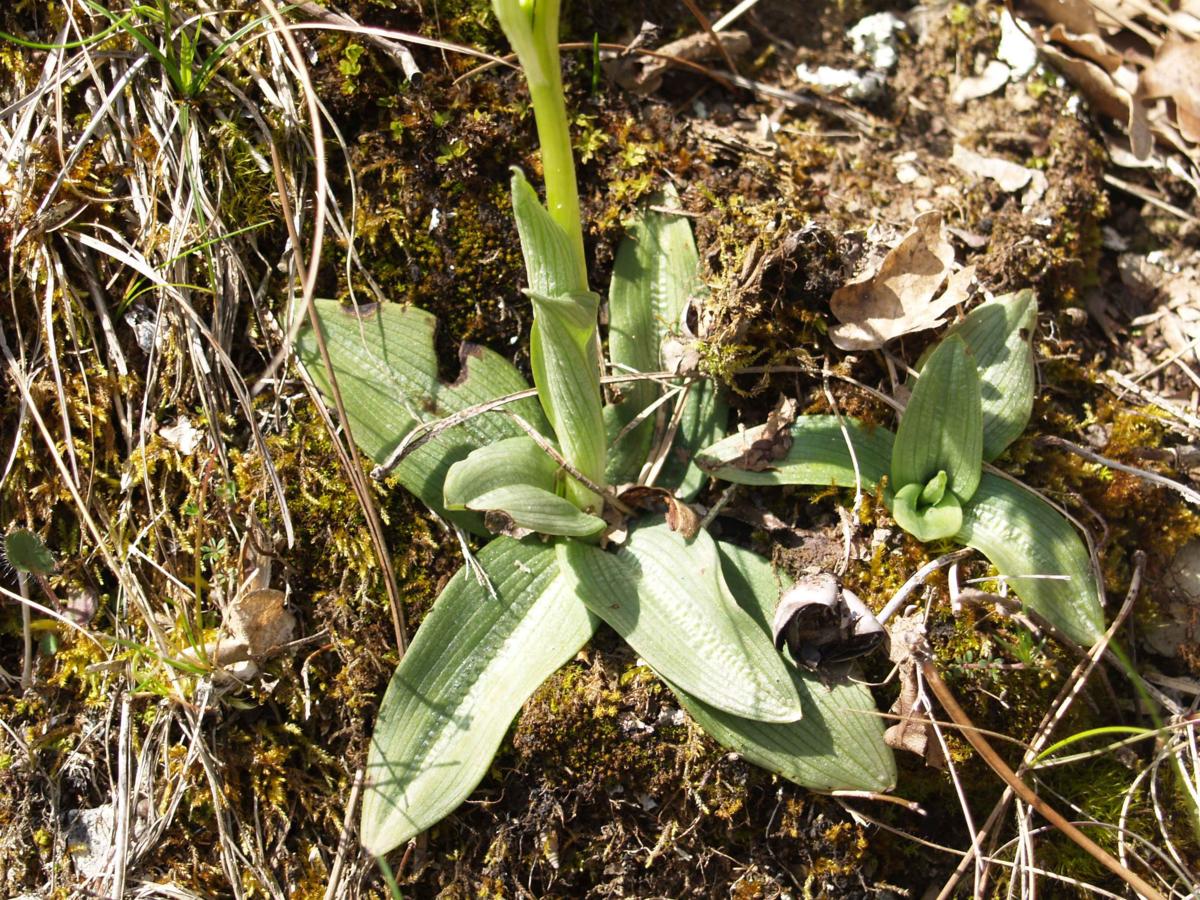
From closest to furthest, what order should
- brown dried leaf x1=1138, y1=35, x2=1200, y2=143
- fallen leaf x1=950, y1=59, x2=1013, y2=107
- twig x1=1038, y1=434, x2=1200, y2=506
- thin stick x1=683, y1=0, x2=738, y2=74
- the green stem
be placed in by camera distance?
the green stem < twig x1=1038, y1=434, x2=1200, y2=506 < thin stick x1=683, y1=0, x2=738, y2=74 < brown dried leaf x1=1138, y1=35, x2=1200, y2=143 < fallen leaf x1=950, y1=59, x2=1013, y2=107

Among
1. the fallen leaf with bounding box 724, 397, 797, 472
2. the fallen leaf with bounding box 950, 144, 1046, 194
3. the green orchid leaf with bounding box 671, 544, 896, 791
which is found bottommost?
the green orchid leaf with bounding box 671, 544, 896, 791

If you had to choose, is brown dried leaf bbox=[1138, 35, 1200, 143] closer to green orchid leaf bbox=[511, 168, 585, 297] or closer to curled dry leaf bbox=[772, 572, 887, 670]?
curled dry leaf bbox=[772, 572, 887, 670]

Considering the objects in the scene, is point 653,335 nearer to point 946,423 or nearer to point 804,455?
point 804,455

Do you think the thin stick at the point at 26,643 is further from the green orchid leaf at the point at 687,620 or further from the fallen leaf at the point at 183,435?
the green orchid leaf at the point at 687,620

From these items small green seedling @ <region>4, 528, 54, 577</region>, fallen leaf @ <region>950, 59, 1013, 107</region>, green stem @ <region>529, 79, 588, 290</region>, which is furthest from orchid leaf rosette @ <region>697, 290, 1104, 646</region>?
small green seedling @ <region>4, 528, 54, 577</region>

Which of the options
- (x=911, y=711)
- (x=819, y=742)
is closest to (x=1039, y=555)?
(x=911, y=711)

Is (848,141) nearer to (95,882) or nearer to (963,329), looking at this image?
(963,329)

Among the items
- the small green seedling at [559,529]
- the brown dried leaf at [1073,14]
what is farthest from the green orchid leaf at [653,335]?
the brown dried leaf at [1073,14]
